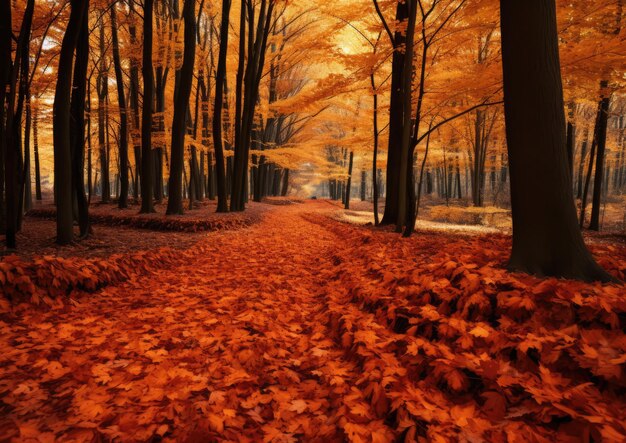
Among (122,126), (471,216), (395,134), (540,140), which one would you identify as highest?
(122,126)

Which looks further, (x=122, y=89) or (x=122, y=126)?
(x=122, y=126)

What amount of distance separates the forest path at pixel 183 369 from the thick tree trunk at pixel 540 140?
242cm

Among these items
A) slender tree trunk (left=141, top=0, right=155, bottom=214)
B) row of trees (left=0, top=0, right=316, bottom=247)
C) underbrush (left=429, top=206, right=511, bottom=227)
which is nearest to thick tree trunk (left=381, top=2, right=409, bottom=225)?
row of trees (left=0, top=0, right=316, bottom=247)

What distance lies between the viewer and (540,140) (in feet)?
11.0

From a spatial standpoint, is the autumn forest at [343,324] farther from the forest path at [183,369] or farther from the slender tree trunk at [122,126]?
the slender tree trunk at [122,126]

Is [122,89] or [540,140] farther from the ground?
[122,89]

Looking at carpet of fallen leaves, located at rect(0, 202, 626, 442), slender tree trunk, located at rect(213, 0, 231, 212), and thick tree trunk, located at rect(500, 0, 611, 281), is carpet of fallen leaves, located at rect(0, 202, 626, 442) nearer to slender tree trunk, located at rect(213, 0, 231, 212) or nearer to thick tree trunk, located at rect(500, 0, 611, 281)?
thick tree trunk, located at rect(500, 0, 611, 281)

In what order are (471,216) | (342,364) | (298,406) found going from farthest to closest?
(471,216) → (342,364) → (298,406)

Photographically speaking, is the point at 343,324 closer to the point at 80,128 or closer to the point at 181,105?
the point at 80,128

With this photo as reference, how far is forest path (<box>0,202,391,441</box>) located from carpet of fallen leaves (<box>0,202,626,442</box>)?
0.01 metres

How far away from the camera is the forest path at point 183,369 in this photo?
6.62 ft

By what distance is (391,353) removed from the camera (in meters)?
2.71

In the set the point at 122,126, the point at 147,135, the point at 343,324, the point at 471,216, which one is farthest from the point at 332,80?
the point at 471,216

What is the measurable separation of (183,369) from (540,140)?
403 cm
